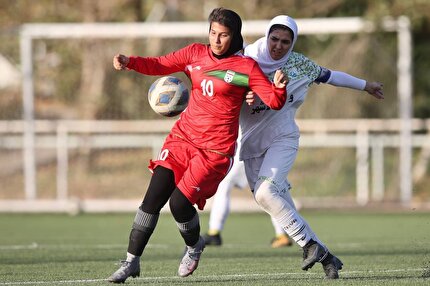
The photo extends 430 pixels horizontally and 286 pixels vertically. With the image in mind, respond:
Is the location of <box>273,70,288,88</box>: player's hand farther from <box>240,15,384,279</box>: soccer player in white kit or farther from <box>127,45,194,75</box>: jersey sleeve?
<box>127,45,194,75</box>: jersey sleeve

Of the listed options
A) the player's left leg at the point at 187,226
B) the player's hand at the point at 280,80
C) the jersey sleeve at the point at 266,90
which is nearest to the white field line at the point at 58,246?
the player's left leg at the point at 187,226

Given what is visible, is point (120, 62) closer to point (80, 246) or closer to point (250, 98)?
point (250, 98)

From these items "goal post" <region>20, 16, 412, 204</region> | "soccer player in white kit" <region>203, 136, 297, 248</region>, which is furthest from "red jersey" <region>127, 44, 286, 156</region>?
"goal post" <region>20, 16, 412, 204</region>

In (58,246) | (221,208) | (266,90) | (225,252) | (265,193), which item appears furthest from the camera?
(221,208)

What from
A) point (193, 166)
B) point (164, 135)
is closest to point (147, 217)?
point (193, 166)

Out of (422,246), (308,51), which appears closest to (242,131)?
(422,246)

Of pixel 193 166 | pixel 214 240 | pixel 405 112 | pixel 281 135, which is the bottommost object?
pixel 214 240

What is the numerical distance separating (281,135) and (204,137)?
0.81 m

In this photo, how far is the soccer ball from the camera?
27.0 feet

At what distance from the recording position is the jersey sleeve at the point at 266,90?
24.6 ft

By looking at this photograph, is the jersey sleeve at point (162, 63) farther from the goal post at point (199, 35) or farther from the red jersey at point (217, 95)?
the goal post at point (199, 35)

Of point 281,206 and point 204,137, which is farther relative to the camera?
point 281,206

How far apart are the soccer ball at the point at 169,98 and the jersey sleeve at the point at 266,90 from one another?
2.51ft

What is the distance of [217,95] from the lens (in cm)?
779
